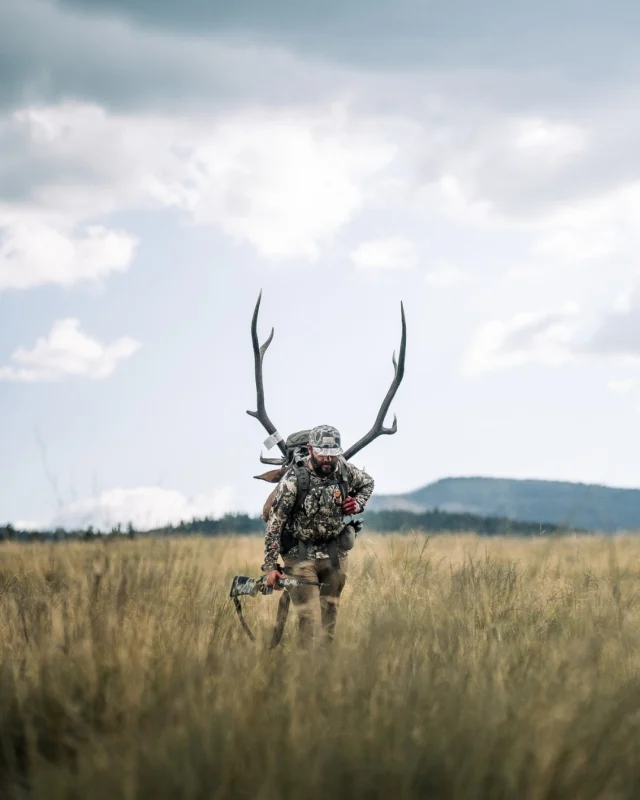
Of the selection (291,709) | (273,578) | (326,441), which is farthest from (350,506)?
(291,709)

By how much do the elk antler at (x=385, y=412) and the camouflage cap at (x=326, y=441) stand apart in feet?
6.15

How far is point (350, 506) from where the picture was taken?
7.51m

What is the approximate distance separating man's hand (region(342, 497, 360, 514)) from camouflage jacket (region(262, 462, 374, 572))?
1.4 inches

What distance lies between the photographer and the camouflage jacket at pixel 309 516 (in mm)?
7301

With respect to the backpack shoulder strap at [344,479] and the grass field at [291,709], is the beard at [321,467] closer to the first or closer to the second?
the backpack shoulder strap at [344,479]

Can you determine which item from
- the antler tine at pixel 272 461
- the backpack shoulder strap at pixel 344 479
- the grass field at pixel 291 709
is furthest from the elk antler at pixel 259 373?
the grass field at pixel 291 709

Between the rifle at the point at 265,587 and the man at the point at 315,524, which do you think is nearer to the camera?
the man at the point at 315,524

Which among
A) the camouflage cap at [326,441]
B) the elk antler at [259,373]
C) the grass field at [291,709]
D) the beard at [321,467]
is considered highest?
the elk antler at [259,373]

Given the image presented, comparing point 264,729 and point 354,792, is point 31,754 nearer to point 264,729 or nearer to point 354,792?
point 264,729

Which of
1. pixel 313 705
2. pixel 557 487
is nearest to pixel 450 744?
pixel 313 705

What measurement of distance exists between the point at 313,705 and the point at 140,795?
94cm

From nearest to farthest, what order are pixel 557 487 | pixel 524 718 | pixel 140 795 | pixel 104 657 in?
pixel 140 795, pixel 524 718, pixel 104 657, pixel 557 487

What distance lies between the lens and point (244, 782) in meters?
3.50

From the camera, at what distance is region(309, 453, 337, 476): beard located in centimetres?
721
